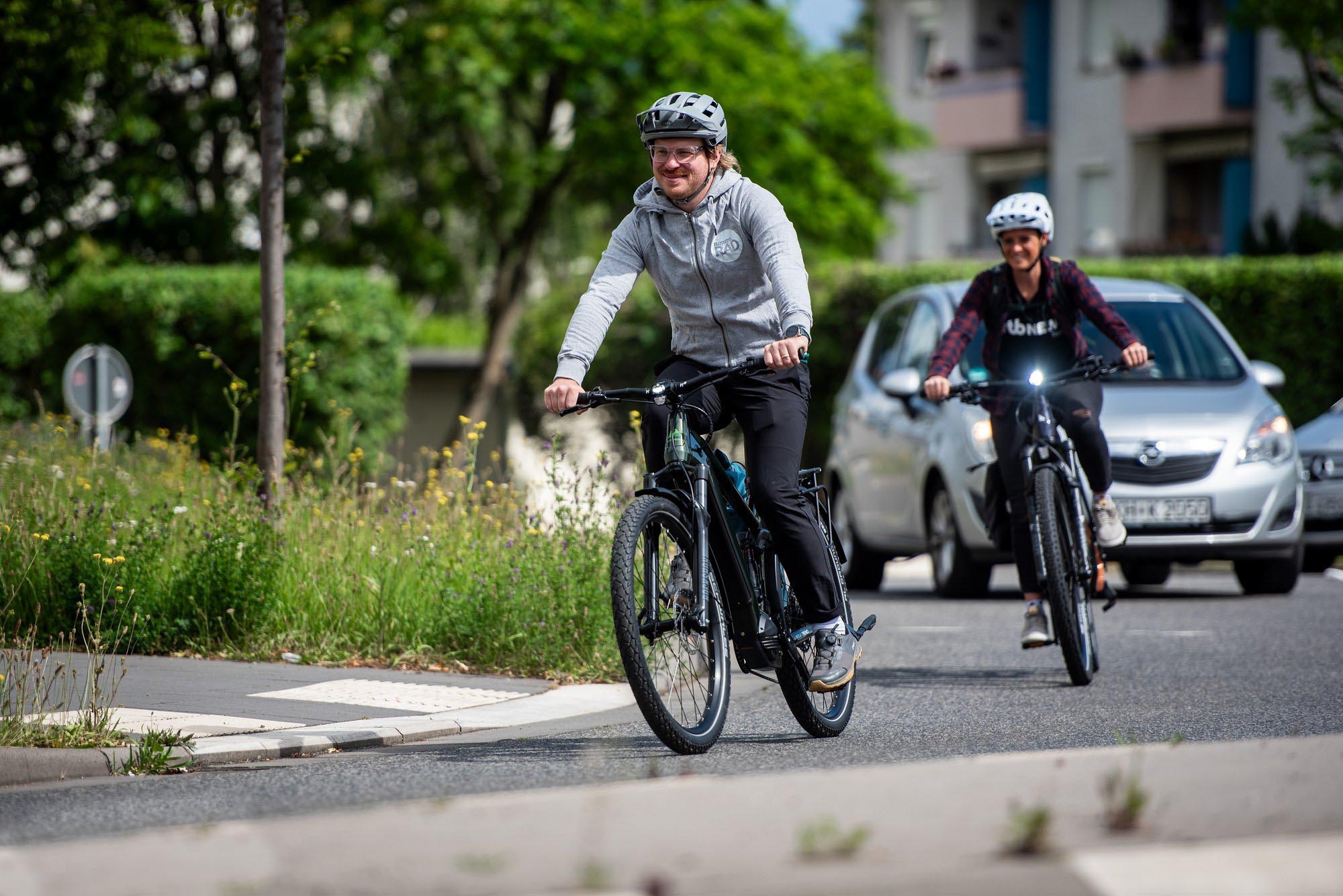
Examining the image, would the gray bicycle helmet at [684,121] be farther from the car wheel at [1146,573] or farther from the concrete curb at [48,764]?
the car wheel at [1146,573]

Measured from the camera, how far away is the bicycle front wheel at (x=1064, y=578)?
24.7 ft

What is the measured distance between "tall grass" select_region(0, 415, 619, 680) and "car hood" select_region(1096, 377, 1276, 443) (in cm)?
350

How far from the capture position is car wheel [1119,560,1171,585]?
42.8ft

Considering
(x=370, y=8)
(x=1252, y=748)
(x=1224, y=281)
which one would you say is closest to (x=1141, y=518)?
(x=1252, y=748)

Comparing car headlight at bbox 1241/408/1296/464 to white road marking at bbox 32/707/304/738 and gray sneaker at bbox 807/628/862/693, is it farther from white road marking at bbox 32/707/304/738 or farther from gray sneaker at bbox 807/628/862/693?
white road marking at bbox 32/707/304/738

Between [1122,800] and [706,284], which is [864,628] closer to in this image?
[706,284]

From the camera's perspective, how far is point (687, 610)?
224 inches

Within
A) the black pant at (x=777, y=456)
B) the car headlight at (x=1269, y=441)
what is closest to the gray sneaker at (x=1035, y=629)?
the black pant at (x=777, y=456)

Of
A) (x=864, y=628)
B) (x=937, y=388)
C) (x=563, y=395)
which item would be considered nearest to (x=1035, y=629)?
(x=937, y=388)

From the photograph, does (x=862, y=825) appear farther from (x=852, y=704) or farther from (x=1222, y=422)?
(x=1222, y=422)

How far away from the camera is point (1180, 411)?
434 inches

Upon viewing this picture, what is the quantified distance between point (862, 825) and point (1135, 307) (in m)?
8.74

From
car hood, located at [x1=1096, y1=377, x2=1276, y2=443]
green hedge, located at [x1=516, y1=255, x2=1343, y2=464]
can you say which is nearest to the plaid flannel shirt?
car hood, located at [x1=1096, y1=377, x2=1276, y2=443]

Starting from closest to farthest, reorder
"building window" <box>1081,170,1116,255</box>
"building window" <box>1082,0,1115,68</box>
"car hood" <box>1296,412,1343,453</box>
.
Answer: "car hood" <box>1296,412,1343,453</box> < "building window" <box>1082,0,1115,68</box> < "building window" <box>1081,170,1116,255</box>
